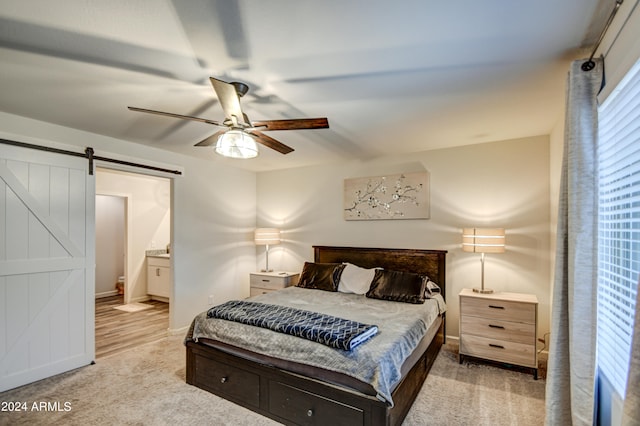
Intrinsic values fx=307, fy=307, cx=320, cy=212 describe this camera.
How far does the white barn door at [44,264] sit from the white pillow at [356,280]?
2.88m

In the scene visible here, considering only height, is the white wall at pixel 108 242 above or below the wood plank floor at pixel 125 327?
above

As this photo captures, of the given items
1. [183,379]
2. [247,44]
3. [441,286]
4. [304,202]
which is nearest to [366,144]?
[304,202]

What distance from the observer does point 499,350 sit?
310cm

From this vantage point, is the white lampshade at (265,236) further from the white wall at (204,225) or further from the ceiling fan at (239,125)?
the ceiling fan at (239,125)

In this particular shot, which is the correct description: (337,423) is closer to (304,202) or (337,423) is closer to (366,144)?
(366,144)

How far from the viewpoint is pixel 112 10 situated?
59.7 inches

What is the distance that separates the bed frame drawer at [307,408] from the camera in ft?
6.63

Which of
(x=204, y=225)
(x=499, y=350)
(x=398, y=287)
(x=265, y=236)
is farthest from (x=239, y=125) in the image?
(x=499, y=350)

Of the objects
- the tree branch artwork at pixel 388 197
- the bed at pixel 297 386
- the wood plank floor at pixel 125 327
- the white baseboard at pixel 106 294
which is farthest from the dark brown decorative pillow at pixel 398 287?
the white baseboard at pixel 106 294

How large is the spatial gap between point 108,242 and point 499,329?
736 cm

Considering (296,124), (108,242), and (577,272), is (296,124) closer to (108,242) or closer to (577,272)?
(577,272)

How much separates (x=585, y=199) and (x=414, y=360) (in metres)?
1.67

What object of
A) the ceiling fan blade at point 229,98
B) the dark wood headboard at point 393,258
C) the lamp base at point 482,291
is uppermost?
the ceiling fan blade at point 229,98

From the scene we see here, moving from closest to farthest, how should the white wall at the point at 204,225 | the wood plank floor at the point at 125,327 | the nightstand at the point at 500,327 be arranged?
the nightstand at the point at 500,327 < the wood plank floor at the point at 125,327 < the white wall at the point at 204,225
